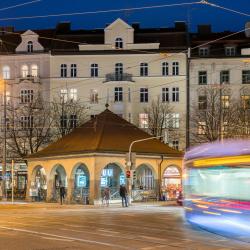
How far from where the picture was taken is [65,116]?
6900 centimetres

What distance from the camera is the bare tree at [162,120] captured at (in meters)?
68.8

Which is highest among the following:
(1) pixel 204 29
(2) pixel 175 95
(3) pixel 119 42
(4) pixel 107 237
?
(1) pixel 204 29

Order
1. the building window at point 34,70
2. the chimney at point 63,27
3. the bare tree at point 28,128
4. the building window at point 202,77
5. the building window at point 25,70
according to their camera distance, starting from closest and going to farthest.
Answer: the bare tree at point 28,128
the building window at point 202,77
the building window at point 34,70
the building window at point 25,70
the chimney at point 63,27

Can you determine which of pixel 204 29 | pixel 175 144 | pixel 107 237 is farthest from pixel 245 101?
pixel 107 237

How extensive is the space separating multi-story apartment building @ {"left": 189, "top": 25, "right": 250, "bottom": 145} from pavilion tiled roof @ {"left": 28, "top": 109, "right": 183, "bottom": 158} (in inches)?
426

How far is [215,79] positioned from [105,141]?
909 inches

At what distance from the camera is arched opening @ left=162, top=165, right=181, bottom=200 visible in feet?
188

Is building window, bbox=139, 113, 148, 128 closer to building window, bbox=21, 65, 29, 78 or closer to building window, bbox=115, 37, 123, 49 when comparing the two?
building window, bbox=115, 37, 123, 49

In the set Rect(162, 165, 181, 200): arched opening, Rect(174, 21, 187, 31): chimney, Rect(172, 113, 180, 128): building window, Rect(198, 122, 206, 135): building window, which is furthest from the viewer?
Rect(174, 21, 187, 31): chimney

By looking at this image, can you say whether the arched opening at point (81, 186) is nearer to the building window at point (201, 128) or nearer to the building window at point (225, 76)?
the building window at point (201, 128)

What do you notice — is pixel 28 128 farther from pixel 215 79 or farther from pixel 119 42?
pixel 215 79

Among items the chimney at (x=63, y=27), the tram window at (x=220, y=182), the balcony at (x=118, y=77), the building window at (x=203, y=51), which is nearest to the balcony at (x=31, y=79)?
the balcony at (x=118, y=77)

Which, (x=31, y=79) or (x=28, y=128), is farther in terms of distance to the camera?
(x=31, y=79)

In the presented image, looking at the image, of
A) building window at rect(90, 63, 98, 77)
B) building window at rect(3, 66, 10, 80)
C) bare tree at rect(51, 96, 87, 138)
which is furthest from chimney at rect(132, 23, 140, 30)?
building window at rect(3, 66, 10, 80)
